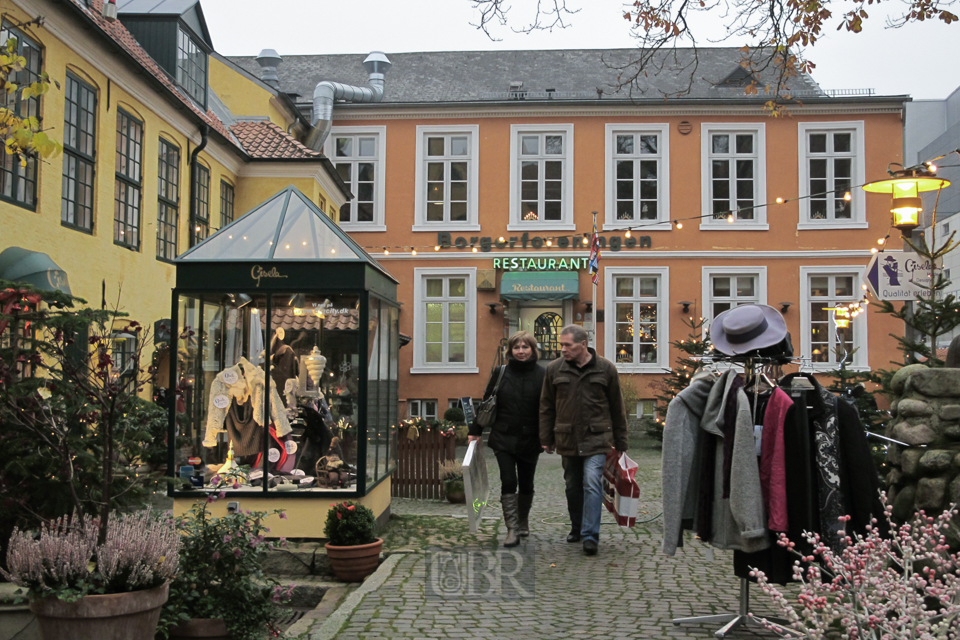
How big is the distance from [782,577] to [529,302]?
19244mm

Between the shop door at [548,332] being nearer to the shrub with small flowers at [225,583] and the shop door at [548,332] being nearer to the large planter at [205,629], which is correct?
the shrub with small flowers at [225,583]

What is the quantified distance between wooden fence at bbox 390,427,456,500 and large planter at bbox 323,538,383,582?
13.3 feet

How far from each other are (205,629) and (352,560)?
2002 mm

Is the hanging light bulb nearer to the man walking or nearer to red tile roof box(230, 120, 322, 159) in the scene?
the man walking

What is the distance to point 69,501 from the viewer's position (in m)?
5.60

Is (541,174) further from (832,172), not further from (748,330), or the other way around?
(748,330)

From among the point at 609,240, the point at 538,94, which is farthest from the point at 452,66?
the point at 609,240

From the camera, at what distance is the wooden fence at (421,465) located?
11.1 m

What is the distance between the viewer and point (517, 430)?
26.4 feet

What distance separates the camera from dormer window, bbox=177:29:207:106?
17938mm

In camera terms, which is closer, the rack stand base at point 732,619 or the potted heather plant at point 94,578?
the potted heather plant at point 94,578

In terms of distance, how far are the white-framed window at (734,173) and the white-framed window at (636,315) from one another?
2058mm

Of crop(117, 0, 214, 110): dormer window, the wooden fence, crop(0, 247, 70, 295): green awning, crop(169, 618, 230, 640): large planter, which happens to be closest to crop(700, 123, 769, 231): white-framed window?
crop(117, 0, 214, 110): dormer window

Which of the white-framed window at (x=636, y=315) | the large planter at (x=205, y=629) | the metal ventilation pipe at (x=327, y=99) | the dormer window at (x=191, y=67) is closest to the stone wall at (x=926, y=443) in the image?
the large planter at (x=205, y=629)
